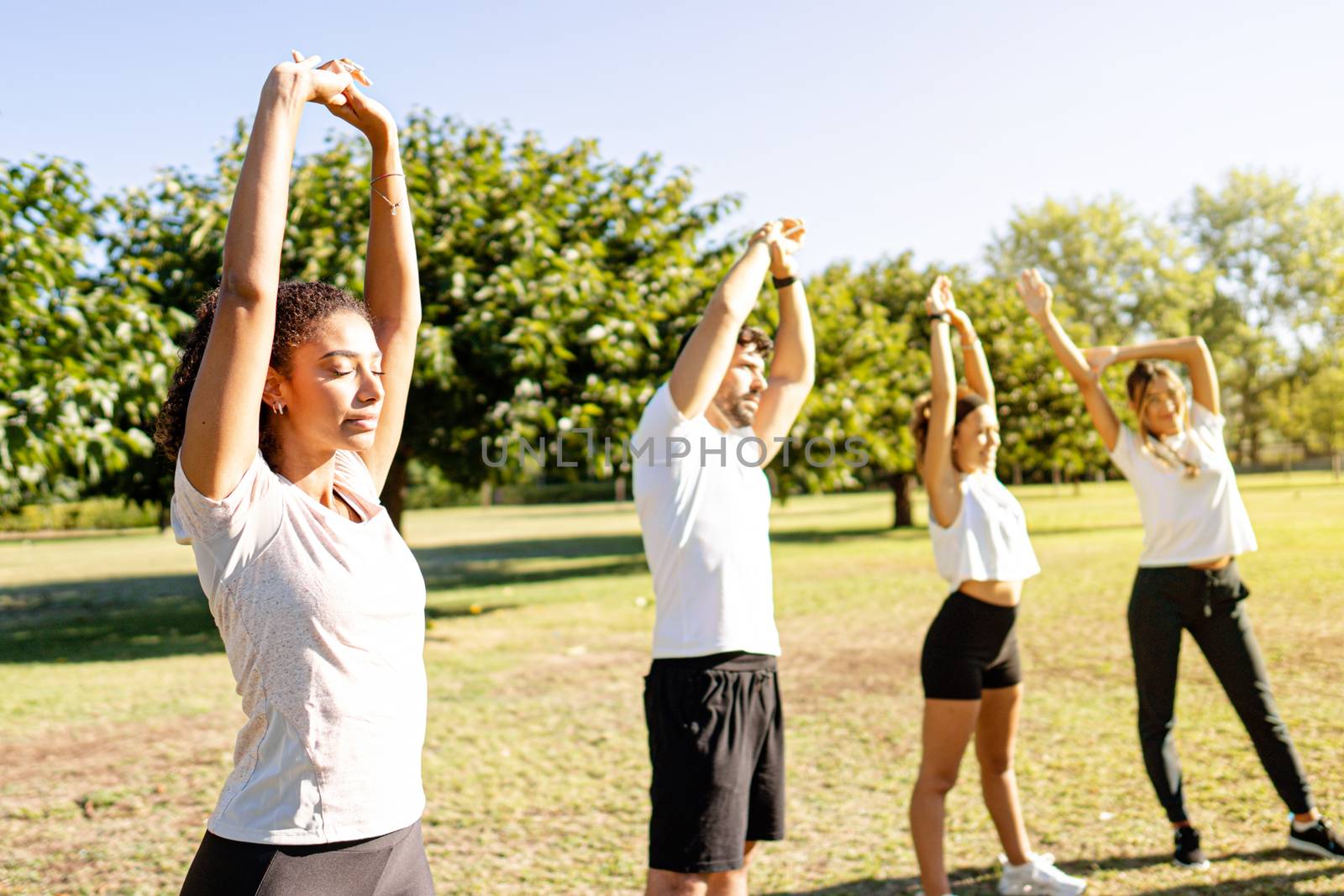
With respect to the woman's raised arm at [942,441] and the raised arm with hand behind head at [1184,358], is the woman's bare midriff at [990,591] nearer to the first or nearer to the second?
the woman's raised arm at [942,441]

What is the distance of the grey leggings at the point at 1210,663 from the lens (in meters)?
4.61

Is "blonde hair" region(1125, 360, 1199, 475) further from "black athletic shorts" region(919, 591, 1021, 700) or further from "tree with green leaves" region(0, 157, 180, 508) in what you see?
"tree with green leaves" region(0, 157, 180, 508)

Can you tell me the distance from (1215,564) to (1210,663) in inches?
17.3

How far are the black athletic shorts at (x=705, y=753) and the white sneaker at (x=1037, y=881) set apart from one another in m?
1.83

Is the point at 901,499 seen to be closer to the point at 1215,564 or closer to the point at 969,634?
the point at 1215,564

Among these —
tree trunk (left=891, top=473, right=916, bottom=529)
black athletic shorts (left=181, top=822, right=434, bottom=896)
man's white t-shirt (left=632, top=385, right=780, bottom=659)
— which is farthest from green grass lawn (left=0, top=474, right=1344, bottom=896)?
tree trunk (left=891, top=473, right=916, bottom=529)

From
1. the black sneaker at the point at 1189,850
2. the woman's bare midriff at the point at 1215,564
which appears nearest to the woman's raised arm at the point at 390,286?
the woman's bare midriff at the point at 1215,564

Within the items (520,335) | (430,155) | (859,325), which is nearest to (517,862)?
(520,335)

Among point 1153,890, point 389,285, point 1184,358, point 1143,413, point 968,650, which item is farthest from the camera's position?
point 1184,358

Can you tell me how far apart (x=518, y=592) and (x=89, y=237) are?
305 inches

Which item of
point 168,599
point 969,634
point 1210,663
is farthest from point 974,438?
point 168,599

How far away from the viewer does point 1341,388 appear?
47250mm

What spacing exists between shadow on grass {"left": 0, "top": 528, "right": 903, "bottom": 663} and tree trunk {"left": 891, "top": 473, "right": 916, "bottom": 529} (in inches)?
34.9

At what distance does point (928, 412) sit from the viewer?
14.3 ft
